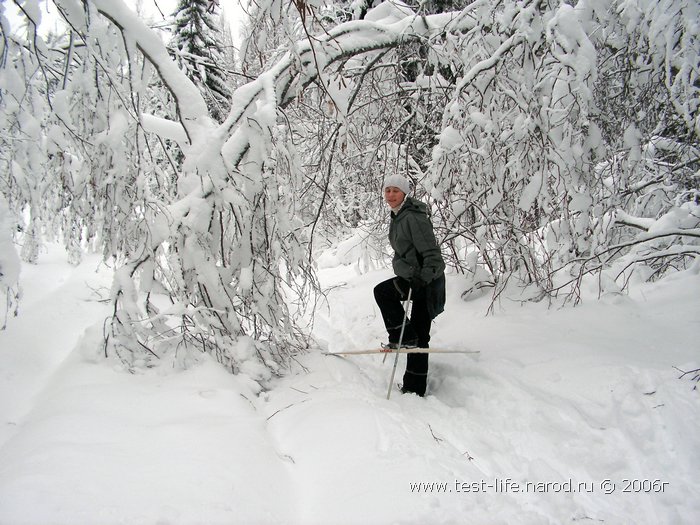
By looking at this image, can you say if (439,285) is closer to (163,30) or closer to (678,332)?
(678,332)

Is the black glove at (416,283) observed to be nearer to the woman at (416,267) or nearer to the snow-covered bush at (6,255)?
the woman at (416,267)

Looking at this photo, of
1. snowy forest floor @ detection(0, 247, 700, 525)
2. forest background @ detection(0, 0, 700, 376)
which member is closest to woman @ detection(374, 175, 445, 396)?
snowy forest floor @ detection(0, 247, 700, 525)

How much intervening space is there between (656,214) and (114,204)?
6.98 metres

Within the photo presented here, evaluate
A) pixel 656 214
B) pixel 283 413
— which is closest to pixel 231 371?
pixel 283 413

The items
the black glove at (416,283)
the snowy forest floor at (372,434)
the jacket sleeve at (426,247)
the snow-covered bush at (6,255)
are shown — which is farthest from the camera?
the black glove at (416,283)

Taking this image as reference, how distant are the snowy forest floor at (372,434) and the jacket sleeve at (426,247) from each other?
97cm

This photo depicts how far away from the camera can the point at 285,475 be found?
212 cm

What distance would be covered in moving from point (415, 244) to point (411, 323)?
2.40ft

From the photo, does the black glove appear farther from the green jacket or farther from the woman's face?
the woman's face

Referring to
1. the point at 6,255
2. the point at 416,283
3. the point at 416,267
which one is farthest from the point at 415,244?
the point at 6,255

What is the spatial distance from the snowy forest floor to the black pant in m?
0.20

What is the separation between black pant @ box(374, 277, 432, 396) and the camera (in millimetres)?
3324

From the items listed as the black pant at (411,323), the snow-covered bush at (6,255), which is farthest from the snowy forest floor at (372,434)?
the snow-covered bush at (6,255)

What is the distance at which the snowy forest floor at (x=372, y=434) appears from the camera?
179 cm
